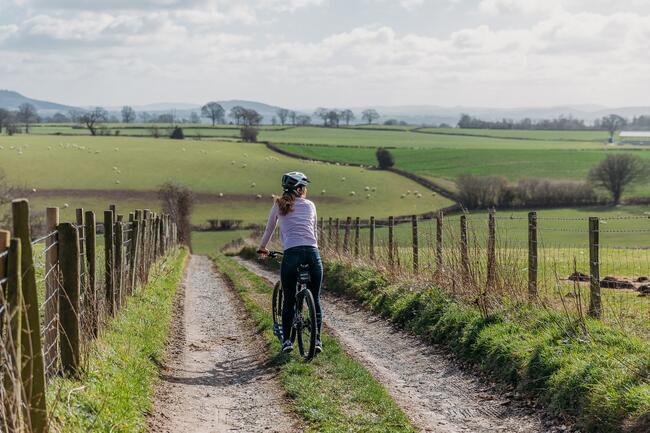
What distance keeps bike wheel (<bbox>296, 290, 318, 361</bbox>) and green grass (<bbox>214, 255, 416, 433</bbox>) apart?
15 centimetres

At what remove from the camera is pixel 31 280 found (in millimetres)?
5516

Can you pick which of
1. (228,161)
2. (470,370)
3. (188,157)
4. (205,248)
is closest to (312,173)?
(228,161)

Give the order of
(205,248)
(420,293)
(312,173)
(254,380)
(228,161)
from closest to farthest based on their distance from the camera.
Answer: (254,380)
(420,293)
(205,248)
(312,173)
(228,161)

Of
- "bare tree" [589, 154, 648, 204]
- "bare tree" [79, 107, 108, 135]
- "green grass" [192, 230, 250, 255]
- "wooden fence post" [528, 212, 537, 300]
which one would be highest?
"bare tree" [79, 107, 108, 135]

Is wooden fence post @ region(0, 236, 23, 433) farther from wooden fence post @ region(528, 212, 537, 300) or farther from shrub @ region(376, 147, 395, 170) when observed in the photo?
shrub @ region(376, 147, 395, 170)

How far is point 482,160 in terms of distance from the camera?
117 m

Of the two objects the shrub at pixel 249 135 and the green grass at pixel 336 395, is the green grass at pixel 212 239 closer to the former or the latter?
the green grass at pixel 336 395

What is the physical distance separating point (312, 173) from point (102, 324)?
93.0 meters

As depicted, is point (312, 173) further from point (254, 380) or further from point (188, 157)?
point (254, 380)

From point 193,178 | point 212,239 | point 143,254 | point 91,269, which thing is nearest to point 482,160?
point 193,178

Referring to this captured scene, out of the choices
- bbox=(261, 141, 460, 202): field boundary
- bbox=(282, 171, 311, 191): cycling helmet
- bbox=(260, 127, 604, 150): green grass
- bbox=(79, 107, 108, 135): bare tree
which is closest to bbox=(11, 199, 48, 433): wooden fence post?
bbox=(282, 171, 311, 191): cycling helmet

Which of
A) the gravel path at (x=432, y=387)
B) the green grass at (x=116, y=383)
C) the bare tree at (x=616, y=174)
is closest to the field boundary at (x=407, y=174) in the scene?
the bare tree at (x=616, y=174)

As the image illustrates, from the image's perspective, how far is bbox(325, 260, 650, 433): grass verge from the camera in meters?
7.00

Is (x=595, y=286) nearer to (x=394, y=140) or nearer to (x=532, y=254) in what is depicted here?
(x=532, y=254)
